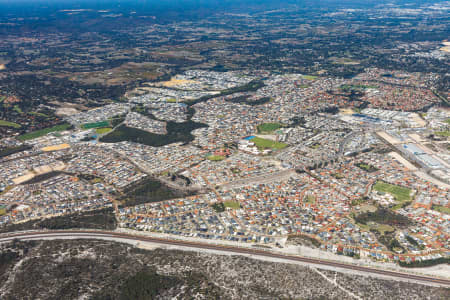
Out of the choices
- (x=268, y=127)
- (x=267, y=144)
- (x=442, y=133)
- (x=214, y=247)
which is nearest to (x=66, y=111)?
(x=268, y=127)

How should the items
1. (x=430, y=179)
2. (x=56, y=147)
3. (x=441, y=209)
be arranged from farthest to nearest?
(x=56, y=147) < (x=430, y=179) < (x=441, y=209)

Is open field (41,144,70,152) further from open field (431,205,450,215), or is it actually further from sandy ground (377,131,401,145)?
open field (431,205,450,215)

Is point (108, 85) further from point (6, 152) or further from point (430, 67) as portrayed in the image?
point (430, 67)

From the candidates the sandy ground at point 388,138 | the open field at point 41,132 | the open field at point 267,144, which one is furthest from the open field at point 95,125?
the sandy ground at point 388,138

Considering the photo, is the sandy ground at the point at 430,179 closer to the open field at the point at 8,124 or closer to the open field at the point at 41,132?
the open field at the point at 41,132

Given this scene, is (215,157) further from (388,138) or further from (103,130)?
(388,138)

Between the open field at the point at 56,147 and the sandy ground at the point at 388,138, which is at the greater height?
the sandy ground at the point at 388,138

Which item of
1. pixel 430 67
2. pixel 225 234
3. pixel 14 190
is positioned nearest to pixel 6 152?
pixel 14 190
